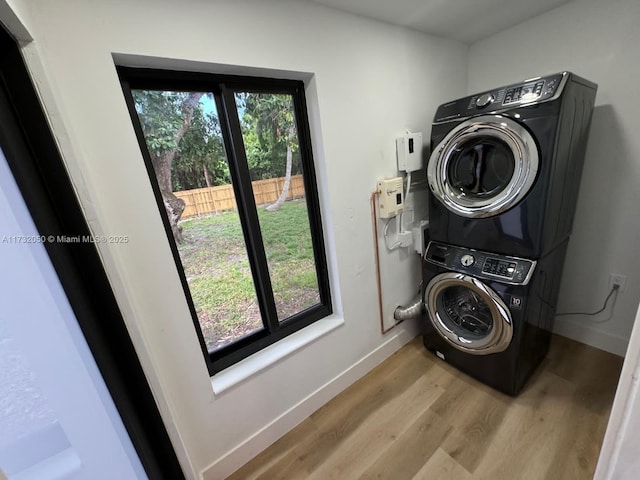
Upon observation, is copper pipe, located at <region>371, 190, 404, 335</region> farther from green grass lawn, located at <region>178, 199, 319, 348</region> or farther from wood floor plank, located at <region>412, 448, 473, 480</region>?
wood floor plank, located at <region>412, 448, 473, 480</region>

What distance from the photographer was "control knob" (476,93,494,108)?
1296 mm

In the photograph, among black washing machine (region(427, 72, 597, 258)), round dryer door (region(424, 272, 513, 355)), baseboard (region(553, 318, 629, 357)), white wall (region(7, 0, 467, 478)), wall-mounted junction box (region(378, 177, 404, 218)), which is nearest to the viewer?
white wall (region(7, 0, 467, 478))

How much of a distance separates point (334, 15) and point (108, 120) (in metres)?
1.13

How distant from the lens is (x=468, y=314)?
164 cm

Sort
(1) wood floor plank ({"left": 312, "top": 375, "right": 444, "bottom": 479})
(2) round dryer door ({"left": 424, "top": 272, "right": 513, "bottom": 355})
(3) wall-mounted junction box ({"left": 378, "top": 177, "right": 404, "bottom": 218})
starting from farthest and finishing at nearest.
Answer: (3) wall-mounted junction box ({"left": 378, "top": 177, "right": 404, "bottom": 218})
(2) round dryer door ({"left": 424, "top": 272, "right": 513, "bottom": 355})
(1) wood floor plank ({"left": 312, "top": 375, "right": 444, "bottom": 479})

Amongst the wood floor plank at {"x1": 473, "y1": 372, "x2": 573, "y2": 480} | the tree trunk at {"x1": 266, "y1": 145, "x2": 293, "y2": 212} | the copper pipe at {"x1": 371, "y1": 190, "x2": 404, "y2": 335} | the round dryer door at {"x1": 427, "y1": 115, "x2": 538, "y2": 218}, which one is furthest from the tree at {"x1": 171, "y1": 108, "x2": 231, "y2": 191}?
the wood floor plank at {"x1": 473, "y1": 372, "x2": 573, "y2": 480}

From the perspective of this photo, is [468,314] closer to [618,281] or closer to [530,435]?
[530,435]

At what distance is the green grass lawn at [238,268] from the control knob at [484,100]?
1.06 metres

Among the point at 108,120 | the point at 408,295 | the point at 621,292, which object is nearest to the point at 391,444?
the point at 408,295

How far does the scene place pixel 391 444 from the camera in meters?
1.35

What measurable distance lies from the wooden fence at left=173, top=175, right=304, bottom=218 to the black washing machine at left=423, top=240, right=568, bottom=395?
976mm

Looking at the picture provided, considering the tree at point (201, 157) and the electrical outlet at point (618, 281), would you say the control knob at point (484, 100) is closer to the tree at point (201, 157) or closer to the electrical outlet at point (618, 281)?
the tree at point (201, 157)

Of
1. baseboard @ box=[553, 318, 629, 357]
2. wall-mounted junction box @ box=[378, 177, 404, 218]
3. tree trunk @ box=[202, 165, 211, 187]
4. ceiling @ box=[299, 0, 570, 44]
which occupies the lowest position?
baseboard @ box=[553, 318, 629, 357]

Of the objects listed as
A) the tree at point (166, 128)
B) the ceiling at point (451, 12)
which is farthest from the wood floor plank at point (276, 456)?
the ceiling at point (451, 12)
